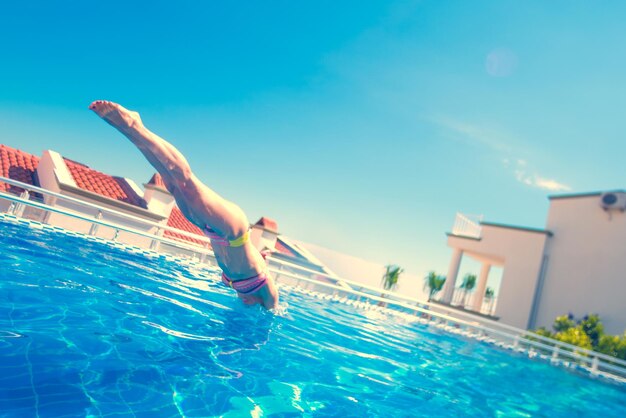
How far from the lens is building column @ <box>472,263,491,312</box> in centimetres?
2170

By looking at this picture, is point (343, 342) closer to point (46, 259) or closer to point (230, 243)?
point (230, 243)

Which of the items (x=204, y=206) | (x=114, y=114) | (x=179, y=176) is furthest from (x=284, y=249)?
(x=114, y=114)

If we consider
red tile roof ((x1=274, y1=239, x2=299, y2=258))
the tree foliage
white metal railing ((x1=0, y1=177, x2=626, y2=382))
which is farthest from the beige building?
red tile roof ((x1=274, y1=239, x2=299, y2=258))

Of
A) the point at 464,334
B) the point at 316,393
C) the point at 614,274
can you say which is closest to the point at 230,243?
the point at 316,393

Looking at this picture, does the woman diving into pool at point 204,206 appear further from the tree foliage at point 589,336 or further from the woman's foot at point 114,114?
the tree foliage at point 589,336

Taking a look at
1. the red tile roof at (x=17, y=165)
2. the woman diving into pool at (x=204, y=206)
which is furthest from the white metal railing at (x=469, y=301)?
the red tile roof at (x=17, y=165)

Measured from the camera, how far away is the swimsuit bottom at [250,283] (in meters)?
5.96

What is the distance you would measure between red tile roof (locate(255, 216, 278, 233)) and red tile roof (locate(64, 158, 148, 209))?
627 cm

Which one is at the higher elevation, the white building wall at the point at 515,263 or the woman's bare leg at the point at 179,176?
the white building wall at the point at 515,263

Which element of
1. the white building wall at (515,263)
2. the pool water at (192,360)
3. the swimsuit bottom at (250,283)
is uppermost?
the white building wall at (515,263)

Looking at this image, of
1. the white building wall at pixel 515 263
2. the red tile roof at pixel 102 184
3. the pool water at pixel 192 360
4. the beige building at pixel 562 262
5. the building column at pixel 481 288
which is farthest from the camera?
the building column at pixel 481 288

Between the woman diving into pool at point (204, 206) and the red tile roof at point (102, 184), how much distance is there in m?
14.5

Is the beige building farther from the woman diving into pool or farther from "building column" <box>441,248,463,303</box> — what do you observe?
the woman diving into pool

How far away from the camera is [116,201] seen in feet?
56.0
